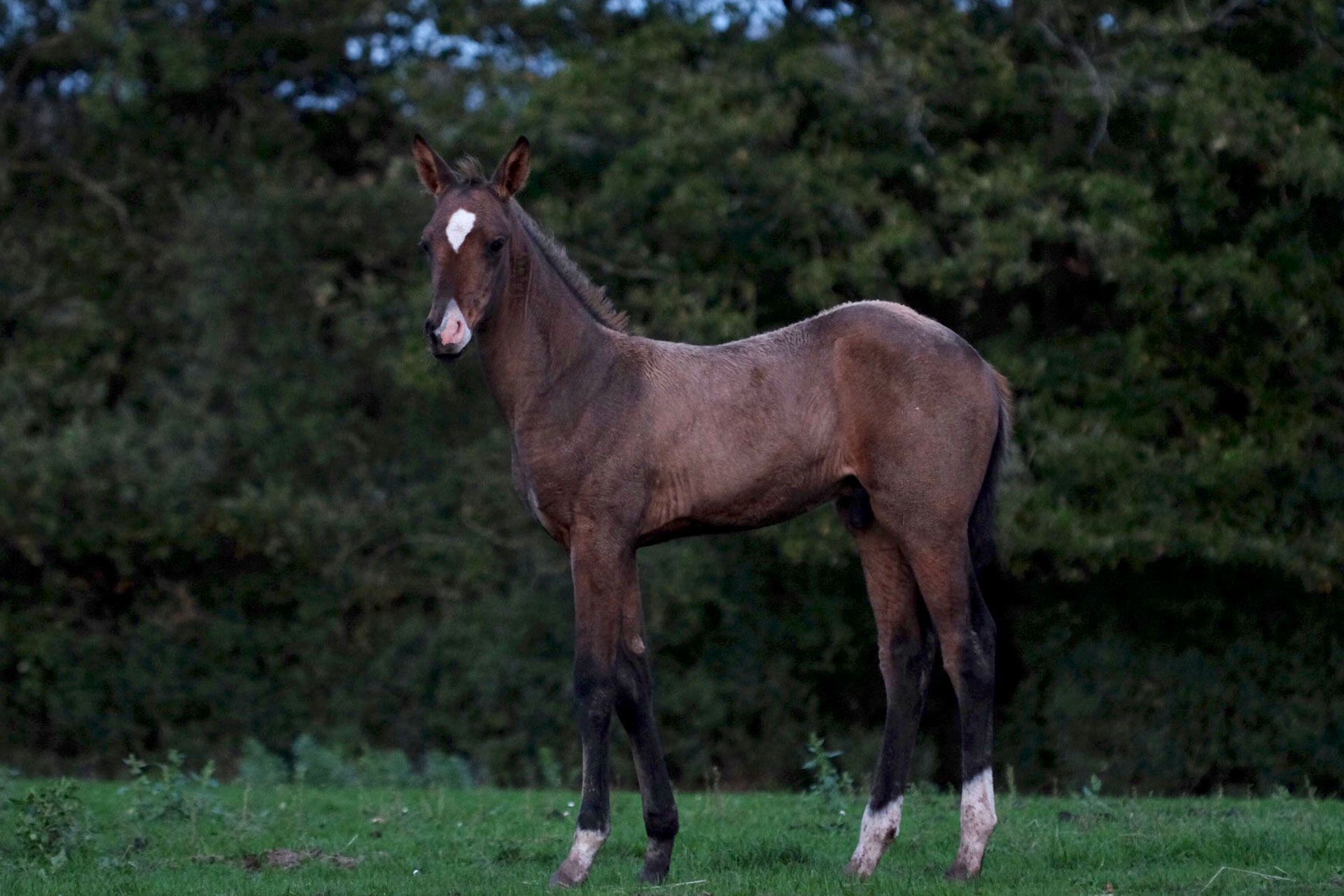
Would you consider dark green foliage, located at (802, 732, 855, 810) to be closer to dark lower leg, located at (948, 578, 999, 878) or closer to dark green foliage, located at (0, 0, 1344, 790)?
dark lower leg, located at (948, 578, 999, 878)

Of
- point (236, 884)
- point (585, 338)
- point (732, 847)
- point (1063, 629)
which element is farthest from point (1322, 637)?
point (236, 884)

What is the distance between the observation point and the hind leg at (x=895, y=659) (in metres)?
6.54

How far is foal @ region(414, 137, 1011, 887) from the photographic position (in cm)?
630

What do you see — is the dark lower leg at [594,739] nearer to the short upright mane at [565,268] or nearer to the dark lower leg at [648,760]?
the dark lower leg at [648,760]

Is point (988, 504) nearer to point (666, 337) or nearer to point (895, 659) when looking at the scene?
point (895, 659)

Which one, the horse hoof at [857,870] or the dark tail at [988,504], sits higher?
the dark tail at [988,504]

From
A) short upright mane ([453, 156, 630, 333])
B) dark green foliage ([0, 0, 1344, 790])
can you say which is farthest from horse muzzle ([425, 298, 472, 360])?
dark green foliage ([0, 0, 1344, 790])

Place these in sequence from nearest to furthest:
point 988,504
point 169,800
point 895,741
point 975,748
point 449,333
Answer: point 449,333, point 975,748, point 895,741, point 988,504, point 169,800

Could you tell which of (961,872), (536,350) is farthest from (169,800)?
(961,872)

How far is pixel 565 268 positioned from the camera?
22.7ft

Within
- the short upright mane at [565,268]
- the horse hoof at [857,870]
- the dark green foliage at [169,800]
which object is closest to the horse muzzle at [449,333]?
the short upright mane at [565,268]

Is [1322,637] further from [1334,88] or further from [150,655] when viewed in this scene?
[150,655]

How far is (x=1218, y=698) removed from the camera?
50.3ft

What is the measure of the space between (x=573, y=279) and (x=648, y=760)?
2.16m
